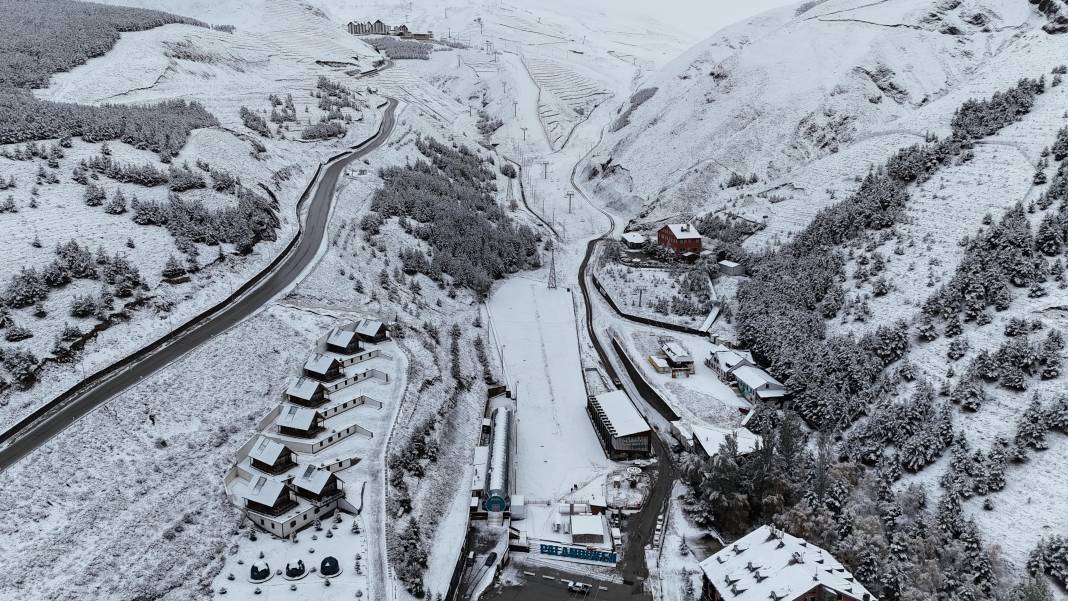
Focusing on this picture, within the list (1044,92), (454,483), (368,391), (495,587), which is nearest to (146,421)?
(368,391)

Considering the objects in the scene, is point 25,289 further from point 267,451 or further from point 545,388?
point 545,388

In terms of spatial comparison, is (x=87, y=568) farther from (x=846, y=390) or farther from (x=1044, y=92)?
(x=1044, y=92)

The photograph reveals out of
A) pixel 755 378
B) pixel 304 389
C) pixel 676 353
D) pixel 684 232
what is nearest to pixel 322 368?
pixel 304 389

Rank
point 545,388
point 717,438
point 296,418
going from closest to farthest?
point 296,418
point 717,438
point 545,388

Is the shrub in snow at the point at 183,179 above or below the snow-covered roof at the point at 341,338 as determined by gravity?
above

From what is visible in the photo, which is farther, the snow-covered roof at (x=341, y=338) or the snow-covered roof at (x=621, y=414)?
the snow-covered roof at (x=621, y=414)

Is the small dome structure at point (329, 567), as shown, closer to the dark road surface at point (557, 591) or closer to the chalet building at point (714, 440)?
the dark road surface at point (557, 591)

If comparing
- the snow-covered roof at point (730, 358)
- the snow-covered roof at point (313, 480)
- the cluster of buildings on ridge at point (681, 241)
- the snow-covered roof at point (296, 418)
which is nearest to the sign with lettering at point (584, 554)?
the snow-covered roof at point (313, 480)

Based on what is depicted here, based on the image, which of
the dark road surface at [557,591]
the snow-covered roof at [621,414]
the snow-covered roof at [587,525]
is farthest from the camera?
the snow-covered roof at [621,414]
